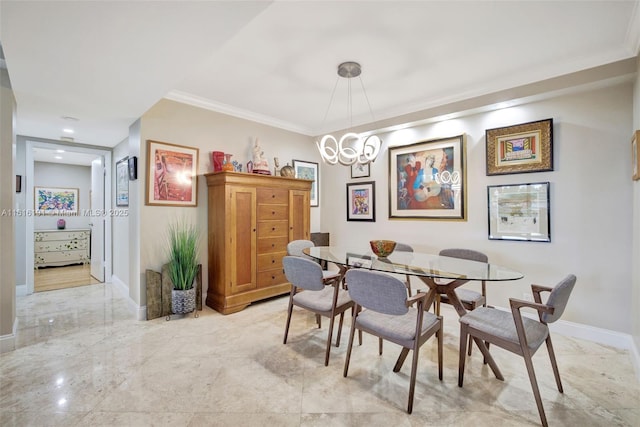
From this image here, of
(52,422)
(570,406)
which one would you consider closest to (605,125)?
(570,406)

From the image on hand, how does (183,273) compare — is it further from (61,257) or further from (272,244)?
(61,257)

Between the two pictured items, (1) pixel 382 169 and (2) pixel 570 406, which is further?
(1) pixel 382 169

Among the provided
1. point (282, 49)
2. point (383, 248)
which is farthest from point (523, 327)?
point (282, 49)

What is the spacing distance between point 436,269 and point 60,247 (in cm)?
737

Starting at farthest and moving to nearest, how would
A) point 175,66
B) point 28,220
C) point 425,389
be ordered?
point 28,220
point 175,66
point 425,389

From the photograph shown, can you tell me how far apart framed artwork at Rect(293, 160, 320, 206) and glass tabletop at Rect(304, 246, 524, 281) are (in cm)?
180

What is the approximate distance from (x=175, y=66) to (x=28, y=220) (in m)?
3.94

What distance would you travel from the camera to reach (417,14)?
1.95 m

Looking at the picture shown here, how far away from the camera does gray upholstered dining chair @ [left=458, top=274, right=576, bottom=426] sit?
1643 mm

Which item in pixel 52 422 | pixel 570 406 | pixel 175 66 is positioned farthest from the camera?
pixel 175 66

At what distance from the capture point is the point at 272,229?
3740mm

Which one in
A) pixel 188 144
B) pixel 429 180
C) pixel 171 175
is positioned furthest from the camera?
pixel 429 180

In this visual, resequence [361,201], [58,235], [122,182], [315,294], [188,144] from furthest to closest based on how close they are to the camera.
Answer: [58,235] < [361,201] < [122,182] < [188,144] < [315,294]

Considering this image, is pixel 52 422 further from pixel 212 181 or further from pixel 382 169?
pixel 382 169
